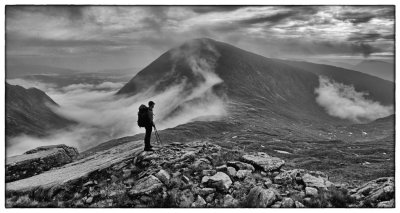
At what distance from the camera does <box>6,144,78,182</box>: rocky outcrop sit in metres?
23.2

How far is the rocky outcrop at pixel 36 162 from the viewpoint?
2319cm

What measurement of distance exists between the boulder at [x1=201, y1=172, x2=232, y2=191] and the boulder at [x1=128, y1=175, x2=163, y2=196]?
2.29 meters

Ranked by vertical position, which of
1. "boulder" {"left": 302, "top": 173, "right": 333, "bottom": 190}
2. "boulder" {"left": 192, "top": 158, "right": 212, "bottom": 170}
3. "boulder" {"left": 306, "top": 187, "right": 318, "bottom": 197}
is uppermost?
"boulder" {"left": 192, "top": 158, "right": 212, "bottom": 170}

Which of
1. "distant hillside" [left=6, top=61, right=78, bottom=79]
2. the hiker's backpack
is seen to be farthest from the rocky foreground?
"distant hillside" [left=6, top=61, right=78, bottom=79]

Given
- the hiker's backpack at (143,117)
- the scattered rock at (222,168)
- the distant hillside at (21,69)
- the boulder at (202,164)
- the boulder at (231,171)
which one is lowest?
the boulder at (231,171)

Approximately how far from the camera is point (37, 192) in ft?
60.7

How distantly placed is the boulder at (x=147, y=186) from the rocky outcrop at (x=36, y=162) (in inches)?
378

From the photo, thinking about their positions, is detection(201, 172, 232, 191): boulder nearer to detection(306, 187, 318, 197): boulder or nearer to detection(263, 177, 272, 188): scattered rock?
detection(263, 177, 272, 188): scattered rock

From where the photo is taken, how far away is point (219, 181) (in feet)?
57.7

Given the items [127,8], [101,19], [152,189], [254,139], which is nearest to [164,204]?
[152,189]

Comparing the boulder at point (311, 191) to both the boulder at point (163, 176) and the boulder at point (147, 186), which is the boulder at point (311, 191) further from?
the boulder at point (147, 186)

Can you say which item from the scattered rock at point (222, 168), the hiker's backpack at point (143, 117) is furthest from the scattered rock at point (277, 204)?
the hiker's backpack at point (143, 117)

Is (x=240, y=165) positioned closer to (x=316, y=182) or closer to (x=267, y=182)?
(x=267, y=182)

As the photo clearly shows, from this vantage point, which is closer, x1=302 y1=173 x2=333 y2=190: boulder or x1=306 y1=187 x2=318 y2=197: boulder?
x1=306 y1=187 x2=318 y2=197: boulder
